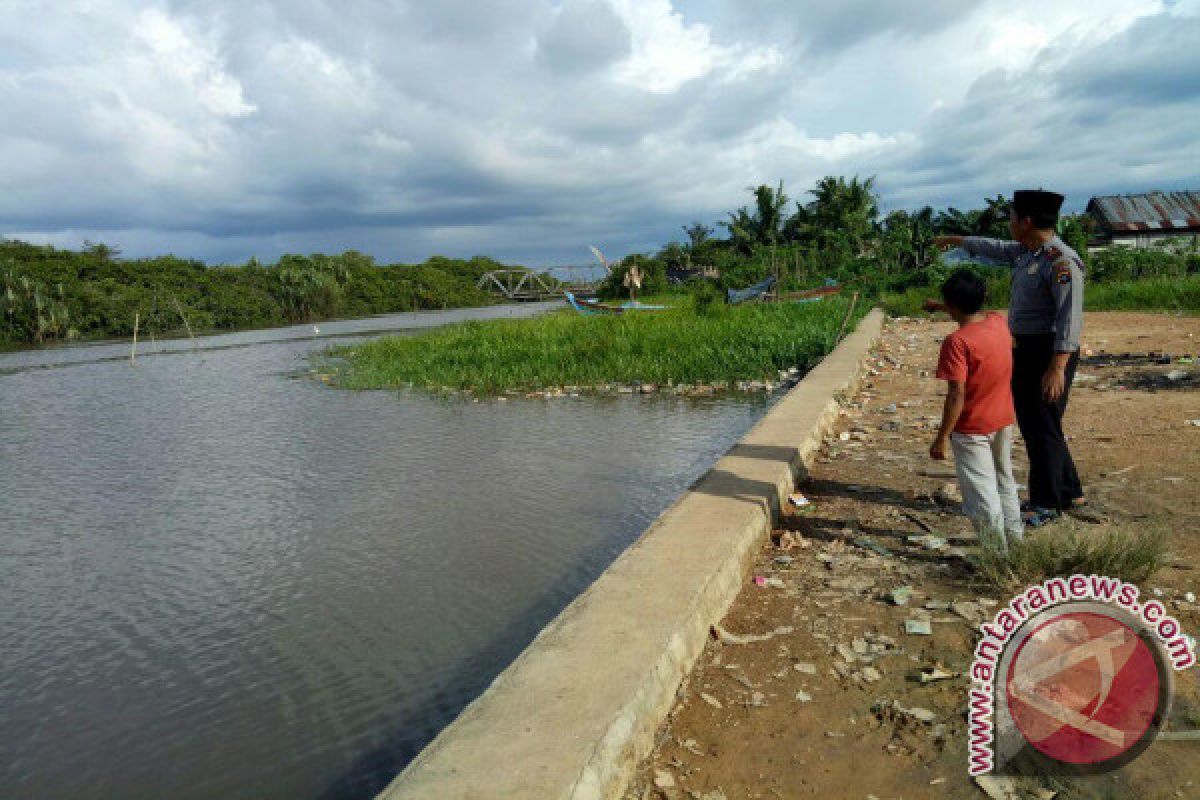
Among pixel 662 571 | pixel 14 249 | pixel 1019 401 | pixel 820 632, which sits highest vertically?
pixel 14 249

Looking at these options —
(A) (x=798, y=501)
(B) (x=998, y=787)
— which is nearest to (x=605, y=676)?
(B) (x=998, y=787)

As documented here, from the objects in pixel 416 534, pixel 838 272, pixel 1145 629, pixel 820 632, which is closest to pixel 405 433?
pixel 416 534

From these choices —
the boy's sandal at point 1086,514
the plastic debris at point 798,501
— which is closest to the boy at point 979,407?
the boy's sandal at point 1086,514

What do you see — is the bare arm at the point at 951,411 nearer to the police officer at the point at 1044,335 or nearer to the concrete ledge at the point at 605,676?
the police officer at the point at 1044,335

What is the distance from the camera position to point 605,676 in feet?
6.60

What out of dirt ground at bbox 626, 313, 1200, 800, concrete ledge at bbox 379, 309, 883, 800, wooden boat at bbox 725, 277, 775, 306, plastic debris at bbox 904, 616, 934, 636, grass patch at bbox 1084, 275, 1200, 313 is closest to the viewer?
concrete ledge at bbox 379, 309, 883, 800

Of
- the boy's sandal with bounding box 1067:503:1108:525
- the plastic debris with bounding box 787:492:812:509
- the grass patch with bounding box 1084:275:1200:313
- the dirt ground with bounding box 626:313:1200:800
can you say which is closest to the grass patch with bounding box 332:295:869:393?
the grass patch with bounding box 1084:275:1200:313

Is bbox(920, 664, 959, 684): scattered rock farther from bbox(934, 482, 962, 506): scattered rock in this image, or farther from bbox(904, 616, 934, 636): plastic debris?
bbox(934, 482, 962, 506): scattered rock

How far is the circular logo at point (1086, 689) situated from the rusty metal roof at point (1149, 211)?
1245 inches

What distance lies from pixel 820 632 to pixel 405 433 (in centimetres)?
639

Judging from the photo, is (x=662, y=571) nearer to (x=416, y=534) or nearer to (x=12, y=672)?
(x=416, y=534)

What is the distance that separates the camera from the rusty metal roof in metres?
27.4

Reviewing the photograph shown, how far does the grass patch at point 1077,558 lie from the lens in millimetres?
2615

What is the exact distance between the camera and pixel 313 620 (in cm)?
355
